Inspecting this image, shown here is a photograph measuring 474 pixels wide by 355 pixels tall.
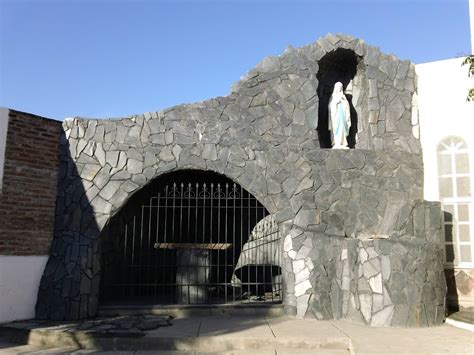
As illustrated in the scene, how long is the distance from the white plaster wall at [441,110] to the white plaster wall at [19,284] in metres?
7.55

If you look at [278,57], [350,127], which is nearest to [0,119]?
[278,57]

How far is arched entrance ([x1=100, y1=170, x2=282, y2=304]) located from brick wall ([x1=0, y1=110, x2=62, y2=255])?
1.14m

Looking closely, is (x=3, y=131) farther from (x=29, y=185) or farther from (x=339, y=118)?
(x=339, y=118)

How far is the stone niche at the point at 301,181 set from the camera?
22.9 feet

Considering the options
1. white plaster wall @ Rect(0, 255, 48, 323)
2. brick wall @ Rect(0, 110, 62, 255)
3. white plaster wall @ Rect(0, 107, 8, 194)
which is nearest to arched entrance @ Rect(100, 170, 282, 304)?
brick wall @ Rect(0, 110, 62, 255)

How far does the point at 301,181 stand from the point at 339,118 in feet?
5.85

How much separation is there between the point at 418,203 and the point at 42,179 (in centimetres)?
670

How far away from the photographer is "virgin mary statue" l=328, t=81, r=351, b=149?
28.7ft

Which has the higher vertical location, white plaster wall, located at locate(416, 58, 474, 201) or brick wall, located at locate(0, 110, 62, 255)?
white plaster wall, located at locate(416, 58, 474, 201)

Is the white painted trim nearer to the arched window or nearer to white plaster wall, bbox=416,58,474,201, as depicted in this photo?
white plaster wall, bbox=416,58,474,201

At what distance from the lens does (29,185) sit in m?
7.32

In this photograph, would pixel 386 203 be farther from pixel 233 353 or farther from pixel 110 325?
pixel 110 325

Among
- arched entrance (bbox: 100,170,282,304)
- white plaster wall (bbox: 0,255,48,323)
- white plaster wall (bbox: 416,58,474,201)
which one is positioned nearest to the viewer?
white plaster wall (bbox: 0,255,48,323)

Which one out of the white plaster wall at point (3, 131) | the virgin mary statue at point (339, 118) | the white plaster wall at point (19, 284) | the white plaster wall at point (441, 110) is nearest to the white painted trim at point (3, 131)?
the white plaster wall at point (3, 131)
